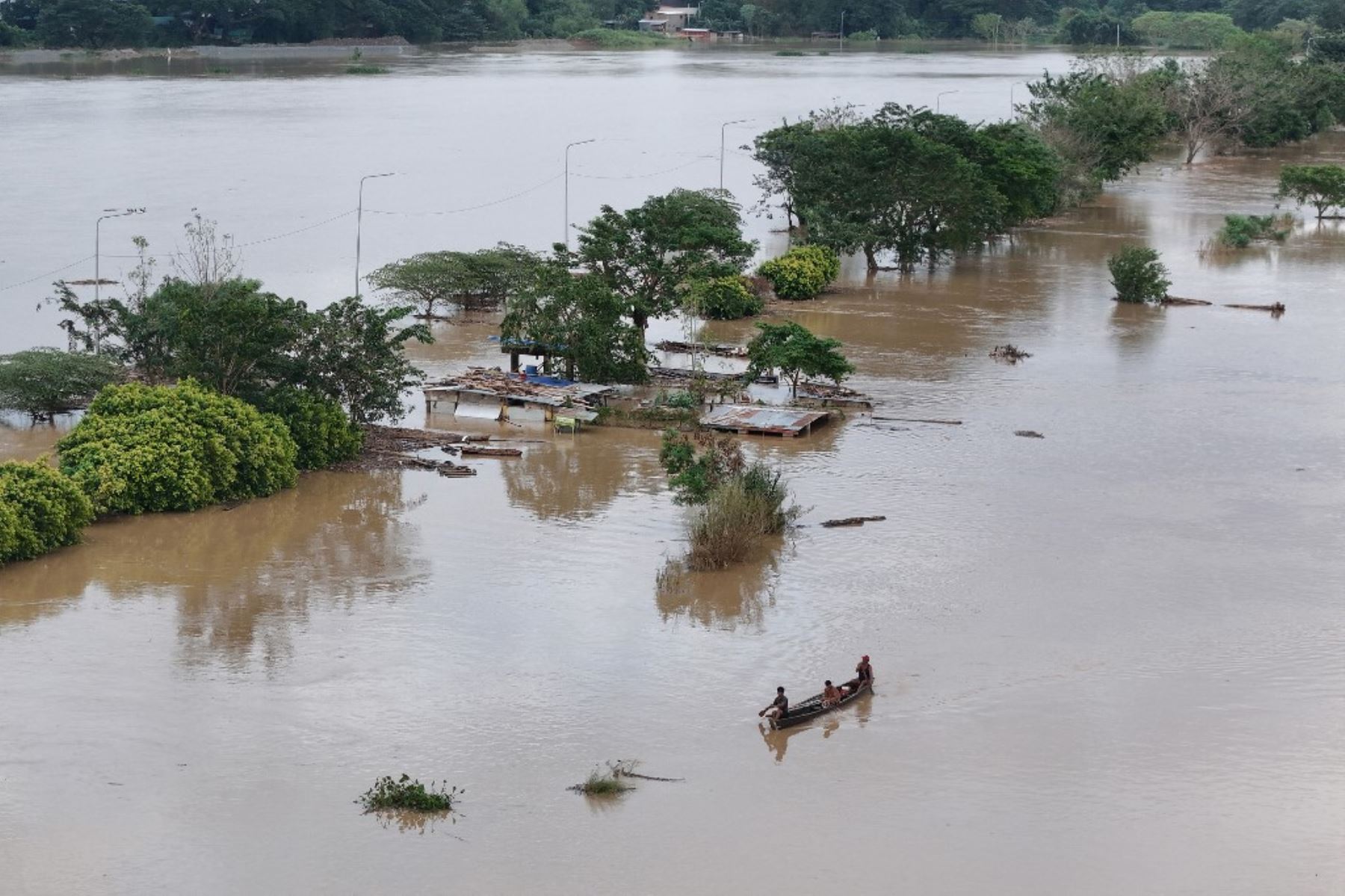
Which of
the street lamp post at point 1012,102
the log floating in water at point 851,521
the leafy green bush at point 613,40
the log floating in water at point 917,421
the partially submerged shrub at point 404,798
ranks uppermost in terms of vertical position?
the leafy green bush at point 613,40

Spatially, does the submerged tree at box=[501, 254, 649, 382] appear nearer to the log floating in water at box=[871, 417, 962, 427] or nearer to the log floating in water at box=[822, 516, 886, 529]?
the log floating in water at box=[871, 417, 962, 427]

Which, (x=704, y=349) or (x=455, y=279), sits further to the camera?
(x=455, y=279)

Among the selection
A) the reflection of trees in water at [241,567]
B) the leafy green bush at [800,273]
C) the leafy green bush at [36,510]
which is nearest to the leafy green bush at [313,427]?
the reflection of trees in water at [241,567]

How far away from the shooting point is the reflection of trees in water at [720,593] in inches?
952

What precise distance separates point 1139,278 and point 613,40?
4405 inches

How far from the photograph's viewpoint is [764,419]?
33.5 meters

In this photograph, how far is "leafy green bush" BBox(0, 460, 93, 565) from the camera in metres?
24.9

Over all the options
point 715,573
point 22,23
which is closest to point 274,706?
point 715,573

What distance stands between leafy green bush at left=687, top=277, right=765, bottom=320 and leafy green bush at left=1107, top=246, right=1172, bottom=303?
973 cm

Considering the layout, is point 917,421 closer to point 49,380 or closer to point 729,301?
point 729,301

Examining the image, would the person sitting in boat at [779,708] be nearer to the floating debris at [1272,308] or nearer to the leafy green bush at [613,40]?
the floating debris at [1272,308]

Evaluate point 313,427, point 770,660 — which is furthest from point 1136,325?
point 770,660

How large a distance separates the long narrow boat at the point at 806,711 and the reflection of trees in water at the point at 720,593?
2.98 m

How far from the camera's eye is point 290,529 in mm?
27703
